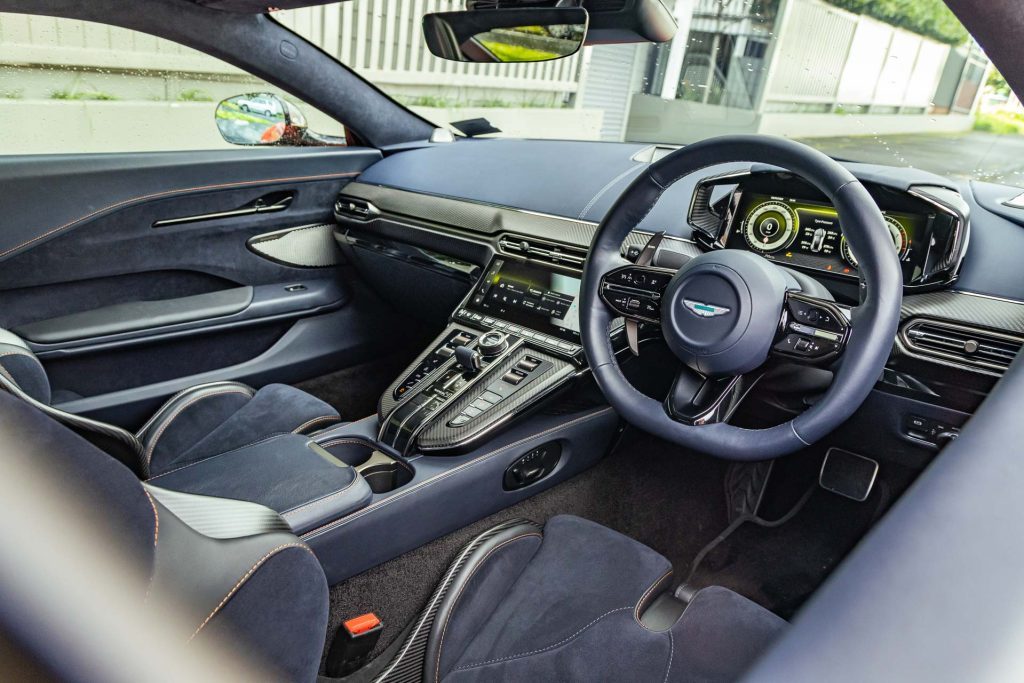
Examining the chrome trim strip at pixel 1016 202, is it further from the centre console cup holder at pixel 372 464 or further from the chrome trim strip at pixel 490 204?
the centre console cup holder at pixel 372 464

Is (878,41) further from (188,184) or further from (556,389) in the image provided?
(188,184)

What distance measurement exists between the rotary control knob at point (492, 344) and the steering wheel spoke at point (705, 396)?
1.93ft

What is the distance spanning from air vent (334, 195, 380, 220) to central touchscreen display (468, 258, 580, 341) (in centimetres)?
58

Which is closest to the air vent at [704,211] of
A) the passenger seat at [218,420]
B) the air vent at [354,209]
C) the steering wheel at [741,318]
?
the steering wheel at [741,318]

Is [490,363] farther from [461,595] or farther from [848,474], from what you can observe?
[848,474]

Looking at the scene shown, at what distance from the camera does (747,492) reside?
220 centimetres

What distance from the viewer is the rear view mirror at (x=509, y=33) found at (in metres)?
1.69

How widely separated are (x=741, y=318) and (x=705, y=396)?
0.56 ft

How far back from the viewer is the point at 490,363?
195 centimetres

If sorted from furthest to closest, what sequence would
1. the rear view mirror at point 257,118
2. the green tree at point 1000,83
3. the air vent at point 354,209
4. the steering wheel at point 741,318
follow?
the air vent at point 354,209 → the rear view mirror at point 257,118 → the steering wheel at point 741,318 → the green tree at point 1000,83

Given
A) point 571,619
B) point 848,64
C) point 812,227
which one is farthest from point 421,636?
point 848,64

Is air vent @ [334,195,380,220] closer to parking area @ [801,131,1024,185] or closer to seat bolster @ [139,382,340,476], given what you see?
seat bolster @ [139,382,340,476]

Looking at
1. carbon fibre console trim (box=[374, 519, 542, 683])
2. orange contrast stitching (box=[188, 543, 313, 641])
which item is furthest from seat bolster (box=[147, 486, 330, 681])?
carbon fibre console trim (box=[374, 519, 542, 683])

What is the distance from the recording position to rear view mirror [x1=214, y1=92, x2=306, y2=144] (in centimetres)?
246
